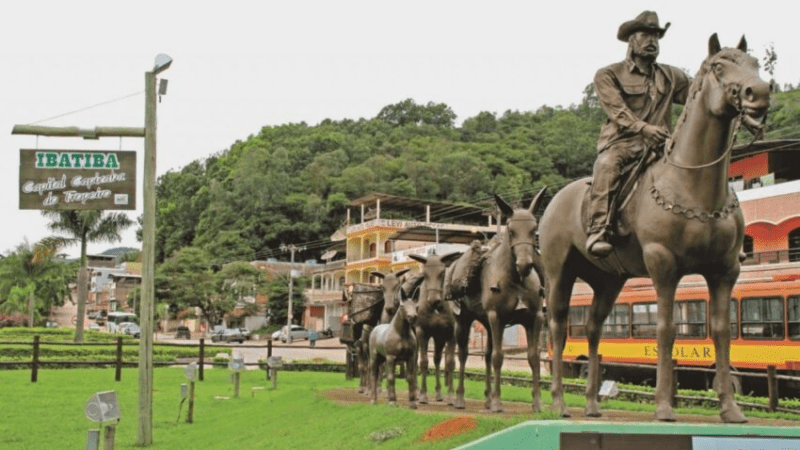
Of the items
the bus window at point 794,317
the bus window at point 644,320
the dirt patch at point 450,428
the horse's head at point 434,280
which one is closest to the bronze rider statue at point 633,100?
the dirt patch at point 450,428

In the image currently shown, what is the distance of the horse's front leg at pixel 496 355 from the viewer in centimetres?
951

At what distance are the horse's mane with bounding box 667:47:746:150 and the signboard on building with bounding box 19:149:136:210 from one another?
8442 mm

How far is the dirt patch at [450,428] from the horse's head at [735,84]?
3799mm

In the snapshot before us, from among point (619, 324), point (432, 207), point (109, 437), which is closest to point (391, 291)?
point (109, 437)

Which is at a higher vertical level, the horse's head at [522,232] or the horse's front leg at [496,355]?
the horse's head at [522,232]

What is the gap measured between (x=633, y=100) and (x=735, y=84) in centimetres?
147

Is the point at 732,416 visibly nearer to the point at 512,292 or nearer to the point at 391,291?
the point at 512,292

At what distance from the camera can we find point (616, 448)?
5152 mm

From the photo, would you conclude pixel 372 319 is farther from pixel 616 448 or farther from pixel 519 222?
pixel 616 448

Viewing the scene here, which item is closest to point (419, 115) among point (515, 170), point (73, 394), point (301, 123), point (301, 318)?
point (301, 123)

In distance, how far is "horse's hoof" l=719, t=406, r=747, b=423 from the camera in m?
5.79

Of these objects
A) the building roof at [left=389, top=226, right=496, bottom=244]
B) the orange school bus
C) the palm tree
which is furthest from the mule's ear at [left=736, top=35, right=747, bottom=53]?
the building roof at [left=389, top=226, right=496, bottom=244]

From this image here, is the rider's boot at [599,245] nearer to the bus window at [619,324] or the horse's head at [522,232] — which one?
the horse's head at [522,232]

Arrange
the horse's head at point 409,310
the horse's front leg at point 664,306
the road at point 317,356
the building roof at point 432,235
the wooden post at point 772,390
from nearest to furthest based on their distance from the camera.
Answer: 1. the horse's front leg at point 664,306
2. the horse's head at point 409,310
3. the wooden post at point 772,390
4. the road at point 317,356
5. the building roof at point 432,235
